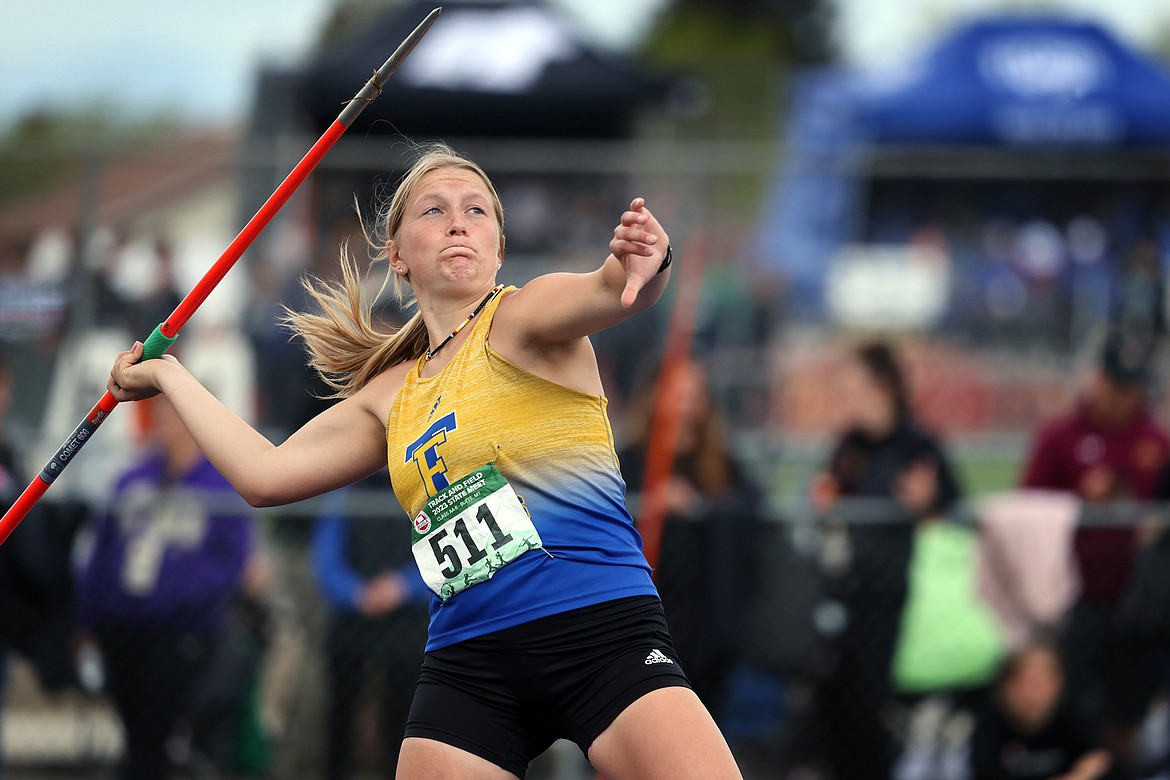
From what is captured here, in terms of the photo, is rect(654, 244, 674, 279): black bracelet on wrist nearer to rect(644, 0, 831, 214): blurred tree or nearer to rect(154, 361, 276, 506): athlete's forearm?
rect(154, 361, 276, 506): athlete's forearm

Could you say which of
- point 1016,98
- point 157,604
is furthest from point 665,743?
point 1016,98

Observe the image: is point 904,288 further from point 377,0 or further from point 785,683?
point 377,0

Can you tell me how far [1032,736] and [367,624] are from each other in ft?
10.2

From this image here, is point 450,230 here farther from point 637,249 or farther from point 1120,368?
point 1120,368

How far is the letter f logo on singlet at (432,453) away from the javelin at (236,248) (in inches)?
28.9

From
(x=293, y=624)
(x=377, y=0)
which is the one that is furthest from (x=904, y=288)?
(x=377, y=0)

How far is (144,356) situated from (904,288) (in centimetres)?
730

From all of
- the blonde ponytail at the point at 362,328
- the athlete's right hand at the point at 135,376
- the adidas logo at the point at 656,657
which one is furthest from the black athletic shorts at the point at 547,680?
the athlete's right hand at the point at 135,376

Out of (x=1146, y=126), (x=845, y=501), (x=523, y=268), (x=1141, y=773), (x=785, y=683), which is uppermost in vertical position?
(x=1146, y=126)

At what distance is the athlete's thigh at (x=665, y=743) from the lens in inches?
139

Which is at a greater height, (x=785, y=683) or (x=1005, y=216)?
(x=1005, y=216)

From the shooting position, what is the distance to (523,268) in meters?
9.57

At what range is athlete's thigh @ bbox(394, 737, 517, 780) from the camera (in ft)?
12.1

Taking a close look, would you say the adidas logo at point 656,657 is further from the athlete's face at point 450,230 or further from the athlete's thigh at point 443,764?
the athlete's face at point 450,230
